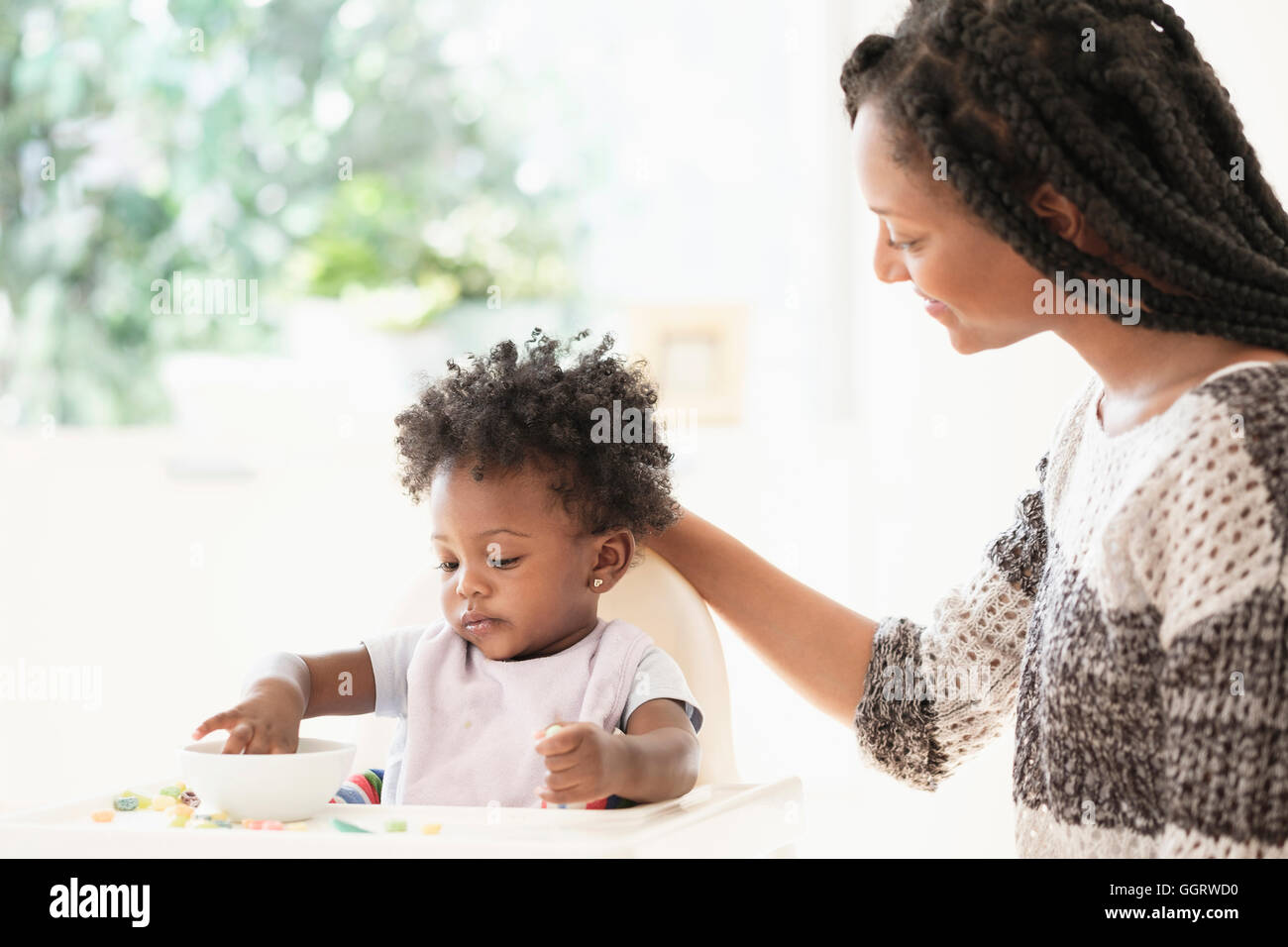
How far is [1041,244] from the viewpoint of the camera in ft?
2.99

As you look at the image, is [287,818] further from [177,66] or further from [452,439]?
[177,66]

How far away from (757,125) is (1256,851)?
8.62ft

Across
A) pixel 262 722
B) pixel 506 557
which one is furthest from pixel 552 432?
pixel 262 722

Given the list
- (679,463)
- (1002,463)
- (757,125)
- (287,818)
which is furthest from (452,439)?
(757,125)

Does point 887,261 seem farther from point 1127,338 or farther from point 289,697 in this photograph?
point 289,697

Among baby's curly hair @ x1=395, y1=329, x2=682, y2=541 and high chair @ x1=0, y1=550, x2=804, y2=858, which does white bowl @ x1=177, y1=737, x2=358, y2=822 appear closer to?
high chair @ x1=0, y1=550, x2=804, y2=858

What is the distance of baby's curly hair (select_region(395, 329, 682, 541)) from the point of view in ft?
3.73

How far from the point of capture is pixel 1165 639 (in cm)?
85

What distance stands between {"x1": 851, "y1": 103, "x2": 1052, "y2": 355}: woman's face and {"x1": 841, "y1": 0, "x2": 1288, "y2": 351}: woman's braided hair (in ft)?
0.07

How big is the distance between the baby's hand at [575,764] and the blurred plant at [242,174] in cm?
232

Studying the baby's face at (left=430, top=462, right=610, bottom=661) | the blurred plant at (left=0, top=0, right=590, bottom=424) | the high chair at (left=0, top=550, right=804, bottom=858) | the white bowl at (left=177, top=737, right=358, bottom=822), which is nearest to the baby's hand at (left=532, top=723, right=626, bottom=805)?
the high chair at (left=0, top=550, right=804, bottom=858)

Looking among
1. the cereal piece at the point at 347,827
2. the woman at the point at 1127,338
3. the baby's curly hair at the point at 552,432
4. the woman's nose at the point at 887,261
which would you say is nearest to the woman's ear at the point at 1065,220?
the woman at the point at 1127,338

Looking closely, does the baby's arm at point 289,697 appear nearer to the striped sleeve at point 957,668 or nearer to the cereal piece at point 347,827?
the cereal piece at point 347,827

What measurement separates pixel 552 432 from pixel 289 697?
0.32 meters
